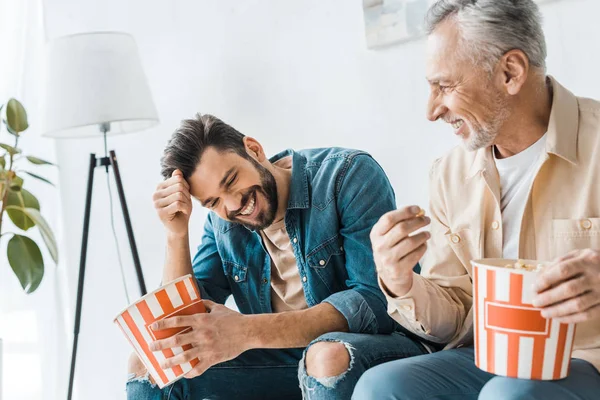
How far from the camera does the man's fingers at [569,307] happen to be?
104 centimetres

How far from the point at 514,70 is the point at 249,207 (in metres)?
0.69

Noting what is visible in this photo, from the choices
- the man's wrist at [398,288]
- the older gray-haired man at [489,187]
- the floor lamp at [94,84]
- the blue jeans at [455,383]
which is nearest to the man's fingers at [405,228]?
the older gray-haired man at [489,187]

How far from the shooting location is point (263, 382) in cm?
182

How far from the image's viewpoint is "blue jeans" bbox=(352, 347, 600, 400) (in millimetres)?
1121

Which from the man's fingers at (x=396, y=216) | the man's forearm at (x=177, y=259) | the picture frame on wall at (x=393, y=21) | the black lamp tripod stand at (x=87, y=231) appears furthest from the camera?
the black lamp tripod stand at (x=87, y=231)

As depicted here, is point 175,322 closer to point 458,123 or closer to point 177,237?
point 177,237

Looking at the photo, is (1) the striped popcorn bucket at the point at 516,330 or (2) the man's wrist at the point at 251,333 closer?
(1) the striped popcorn bucket at the point at 516,330

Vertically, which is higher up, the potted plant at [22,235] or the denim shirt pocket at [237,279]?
the potted plant at [22,235]

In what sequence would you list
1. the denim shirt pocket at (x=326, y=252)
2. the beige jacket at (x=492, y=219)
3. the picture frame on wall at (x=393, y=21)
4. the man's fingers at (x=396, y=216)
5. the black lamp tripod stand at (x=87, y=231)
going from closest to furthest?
the man's fingers at (x=396, y=216) → the beige jacket at (x=492, y=219) → the denim shirt pocket at (x=326, y=252) → the picture frame on wall at (x=393, y=21) → the black lamp tripod stand at (x=87, y=231)

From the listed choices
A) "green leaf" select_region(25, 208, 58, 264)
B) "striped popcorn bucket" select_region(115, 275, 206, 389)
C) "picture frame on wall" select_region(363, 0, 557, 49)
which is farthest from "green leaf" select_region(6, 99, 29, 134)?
"picture frame on wall" select_region(363, 0, 557, 49)

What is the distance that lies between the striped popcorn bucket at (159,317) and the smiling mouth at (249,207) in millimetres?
316

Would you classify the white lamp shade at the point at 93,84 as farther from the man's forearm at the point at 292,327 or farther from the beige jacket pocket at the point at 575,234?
the beige jacket pocket at the point at 575,234

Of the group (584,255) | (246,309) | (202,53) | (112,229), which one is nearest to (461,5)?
(584,255)

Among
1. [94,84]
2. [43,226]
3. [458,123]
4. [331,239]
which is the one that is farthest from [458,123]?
[94,84]
